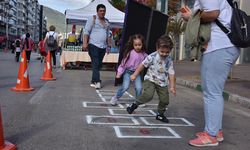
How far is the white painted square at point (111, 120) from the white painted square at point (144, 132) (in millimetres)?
290

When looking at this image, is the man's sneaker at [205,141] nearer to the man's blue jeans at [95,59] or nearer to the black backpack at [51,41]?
the man's blue jeans at [95,59]

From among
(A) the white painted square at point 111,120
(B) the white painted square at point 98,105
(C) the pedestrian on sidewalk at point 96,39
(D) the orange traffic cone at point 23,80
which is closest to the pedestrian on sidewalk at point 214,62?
(A) the white painted square at point 111,120

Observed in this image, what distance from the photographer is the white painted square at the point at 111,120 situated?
579 cm

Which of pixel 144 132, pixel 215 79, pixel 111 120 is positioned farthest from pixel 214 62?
pixel 111 120

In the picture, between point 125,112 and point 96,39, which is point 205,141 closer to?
point 125,112

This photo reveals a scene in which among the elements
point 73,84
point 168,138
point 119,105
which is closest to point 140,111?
point 119,105

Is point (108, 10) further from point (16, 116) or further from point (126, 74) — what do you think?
point (16, 116)

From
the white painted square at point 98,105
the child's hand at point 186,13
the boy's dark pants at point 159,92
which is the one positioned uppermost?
the child's hand at point 186,13

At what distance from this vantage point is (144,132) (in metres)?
5.26

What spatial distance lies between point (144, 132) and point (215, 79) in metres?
1.26

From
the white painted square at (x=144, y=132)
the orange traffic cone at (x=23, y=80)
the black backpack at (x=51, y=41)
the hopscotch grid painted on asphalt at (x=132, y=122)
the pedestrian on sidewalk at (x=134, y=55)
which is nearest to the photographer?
the white painted square at (x=144, y=132)

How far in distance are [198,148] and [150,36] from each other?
173 inches

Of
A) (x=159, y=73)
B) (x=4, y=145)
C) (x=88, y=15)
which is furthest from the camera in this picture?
(x=88, y=15)

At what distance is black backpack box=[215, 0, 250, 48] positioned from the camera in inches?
171
